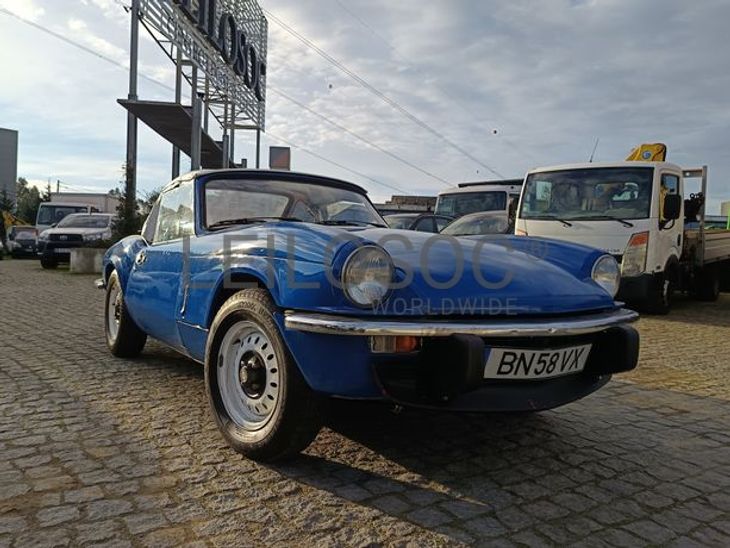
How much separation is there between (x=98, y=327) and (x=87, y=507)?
446cm

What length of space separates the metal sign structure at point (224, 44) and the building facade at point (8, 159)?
178ft

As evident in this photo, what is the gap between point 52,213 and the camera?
68.5 feet

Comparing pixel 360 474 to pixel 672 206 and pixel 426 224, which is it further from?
pixel 426 224

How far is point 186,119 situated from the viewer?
17.0 meters

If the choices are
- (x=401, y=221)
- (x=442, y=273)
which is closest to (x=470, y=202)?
(x=401, y=221)

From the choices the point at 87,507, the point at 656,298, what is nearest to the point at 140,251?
the point at 87,507

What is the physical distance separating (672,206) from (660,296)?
1.33 m

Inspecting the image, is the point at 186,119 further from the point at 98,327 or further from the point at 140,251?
the point at 140,251

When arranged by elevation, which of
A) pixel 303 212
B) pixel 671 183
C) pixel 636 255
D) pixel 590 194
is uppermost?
pixel 671 183

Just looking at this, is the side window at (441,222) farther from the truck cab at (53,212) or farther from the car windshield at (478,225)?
the truck cab at (53,212)

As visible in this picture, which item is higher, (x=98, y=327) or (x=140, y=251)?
(x=140, y=251)

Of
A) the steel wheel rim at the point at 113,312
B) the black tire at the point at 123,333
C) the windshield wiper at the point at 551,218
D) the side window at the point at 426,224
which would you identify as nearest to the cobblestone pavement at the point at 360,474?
the black tire at the point at 123,333

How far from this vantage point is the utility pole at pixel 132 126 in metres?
15.3

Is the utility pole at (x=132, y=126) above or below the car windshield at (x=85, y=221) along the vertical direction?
above
